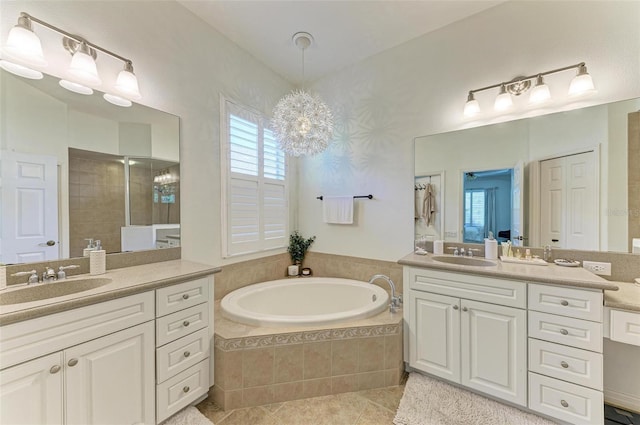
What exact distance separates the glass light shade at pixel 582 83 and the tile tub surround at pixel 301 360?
212 cm

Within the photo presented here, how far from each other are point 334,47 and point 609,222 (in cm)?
272

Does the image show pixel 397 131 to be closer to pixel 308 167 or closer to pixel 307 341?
pixel 308 167

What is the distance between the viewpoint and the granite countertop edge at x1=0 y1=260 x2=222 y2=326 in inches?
39.2

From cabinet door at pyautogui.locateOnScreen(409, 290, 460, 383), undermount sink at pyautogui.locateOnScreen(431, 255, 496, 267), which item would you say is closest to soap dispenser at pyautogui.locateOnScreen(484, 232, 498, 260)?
undermount sink at pyautogui.locateOnScreen(431, 255, 496, 267)

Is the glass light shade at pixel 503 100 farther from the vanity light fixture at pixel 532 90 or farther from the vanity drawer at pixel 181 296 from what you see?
the vanity drawer at pixel 181 296

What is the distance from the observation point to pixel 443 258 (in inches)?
87.3

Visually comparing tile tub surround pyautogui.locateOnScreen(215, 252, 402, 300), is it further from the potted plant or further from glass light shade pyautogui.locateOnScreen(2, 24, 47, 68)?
glass light shade pyautogui.locateOnScreen(2, 24, 47, 68)

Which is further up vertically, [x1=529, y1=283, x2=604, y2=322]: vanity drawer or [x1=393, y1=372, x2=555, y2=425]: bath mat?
[x1=529, y1=283, x2=604, y2=322]: vanity drawer

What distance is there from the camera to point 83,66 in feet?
4.95

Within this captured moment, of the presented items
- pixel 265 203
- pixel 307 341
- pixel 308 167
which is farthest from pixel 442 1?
pixel 307 341

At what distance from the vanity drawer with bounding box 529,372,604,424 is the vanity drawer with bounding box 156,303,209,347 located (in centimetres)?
215

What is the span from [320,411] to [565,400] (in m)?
1.48

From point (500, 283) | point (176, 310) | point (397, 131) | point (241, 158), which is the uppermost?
point (397, 131)

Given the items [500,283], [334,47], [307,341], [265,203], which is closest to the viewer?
[500,283]
